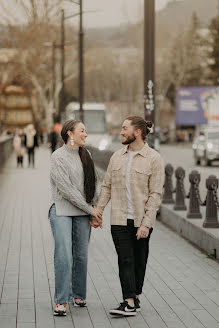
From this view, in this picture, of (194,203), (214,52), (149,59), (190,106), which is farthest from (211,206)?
(214,52)

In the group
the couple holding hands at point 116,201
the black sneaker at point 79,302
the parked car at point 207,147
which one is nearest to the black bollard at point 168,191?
the black sneaker at point 79,302

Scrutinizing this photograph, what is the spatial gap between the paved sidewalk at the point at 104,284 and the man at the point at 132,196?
14.7 inches

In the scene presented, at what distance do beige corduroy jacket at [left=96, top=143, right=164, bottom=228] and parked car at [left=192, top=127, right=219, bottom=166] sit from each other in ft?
115

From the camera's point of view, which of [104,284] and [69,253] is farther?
[104,284]

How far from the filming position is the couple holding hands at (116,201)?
814cm

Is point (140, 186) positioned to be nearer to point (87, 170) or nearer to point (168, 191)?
point (87, 170)

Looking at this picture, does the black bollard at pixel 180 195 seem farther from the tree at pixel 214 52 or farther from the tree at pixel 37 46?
the tree at pixel 214 52

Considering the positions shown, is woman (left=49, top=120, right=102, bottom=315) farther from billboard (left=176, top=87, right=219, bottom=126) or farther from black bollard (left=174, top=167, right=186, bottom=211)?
billboard (left=176, top=87, right=219, bottom=126)

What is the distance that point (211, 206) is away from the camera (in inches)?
535

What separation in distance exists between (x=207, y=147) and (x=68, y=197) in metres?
35.3

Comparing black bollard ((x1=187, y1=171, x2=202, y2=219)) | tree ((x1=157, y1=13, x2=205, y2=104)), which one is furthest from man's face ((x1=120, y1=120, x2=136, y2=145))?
tree ((x1=157, y1=13, x2=205, y2=104))

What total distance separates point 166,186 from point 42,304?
9672 millimetres

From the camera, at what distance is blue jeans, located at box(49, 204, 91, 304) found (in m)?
8.37

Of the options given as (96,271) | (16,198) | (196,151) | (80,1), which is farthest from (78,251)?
(196,151)
